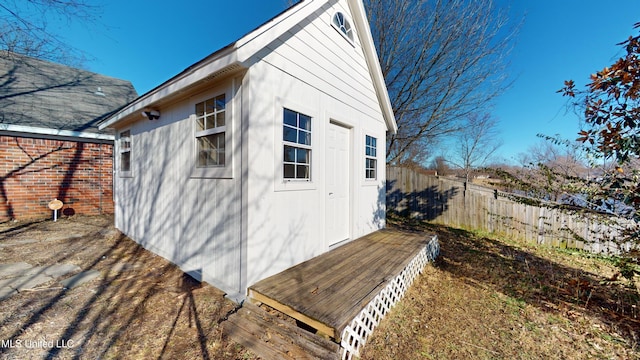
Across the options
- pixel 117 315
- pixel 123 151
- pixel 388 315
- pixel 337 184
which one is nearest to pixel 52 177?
pixel 123 151

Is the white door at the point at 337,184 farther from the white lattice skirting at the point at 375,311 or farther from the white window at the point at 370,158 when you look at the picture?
the white lattice skirting at the point at 375,311

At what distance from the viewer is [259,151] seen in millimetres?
3109

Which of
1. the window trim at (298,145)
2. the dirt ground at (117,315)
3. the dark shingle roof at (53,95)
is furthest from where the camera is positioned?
the dark shingle roof at (53,95)

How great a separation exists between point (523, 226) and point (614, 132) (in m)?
5.72

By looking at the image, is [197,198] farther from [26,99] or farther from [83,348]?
[26,99]

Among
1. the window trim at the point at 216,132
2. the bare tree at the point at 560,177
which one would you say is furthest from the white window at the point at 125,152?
the bare tree at the point at 560,177

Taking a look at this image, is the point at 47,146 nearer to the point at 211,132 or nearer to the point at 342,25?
the point at 211,132

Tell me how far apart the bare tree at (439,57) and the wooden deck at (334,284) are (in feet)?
25.3

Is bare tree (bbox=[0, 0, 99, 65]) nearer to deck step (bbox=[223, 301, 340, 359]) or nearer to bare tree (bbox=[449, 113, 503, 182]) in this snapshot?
deck step (bbox=[223, 301, 340, 359])

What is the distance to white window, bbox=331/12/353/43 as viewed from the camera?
4648mm

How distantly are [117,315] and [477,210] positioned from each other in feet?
29.8

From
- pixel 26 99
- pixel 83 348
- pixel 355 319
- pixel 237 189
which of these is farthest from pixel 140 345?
pixel 26 99

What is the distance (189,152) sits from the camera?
3861 millimetres

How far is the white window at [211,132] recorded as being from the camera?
11.2 ft
